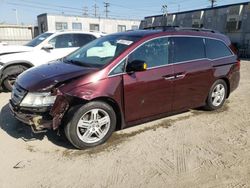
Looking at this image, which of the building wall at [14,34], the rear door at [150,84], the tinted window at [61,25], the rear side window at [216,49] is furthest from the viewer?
the tinted window at [61,25]

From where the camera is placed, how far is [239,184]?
3012mm

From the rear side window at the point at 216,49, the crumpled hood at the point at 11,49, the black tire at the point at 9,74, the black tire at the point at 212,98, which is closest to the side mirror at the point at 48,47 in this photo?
the crumpled hood at the point at 11,49

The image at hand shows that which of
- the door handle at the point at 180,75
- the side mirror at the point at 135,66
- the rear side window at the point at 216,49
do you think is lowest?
the door handle at the point at 180,75

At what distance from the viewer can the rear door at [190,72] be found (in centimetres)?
457

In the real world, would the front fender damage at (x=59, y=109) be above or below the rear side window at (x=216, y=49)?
below

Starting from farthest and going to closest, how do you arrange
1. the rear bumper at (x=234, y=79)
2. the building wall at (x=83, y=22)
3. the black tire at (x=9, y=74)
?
the building wall at (x=83, y=22)
the black tire at (x=9, y=74)
the rear bumper at (x=234, y=79)

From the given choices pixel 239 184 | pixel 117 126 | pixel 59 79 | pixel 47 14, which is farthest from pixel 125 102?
pixel 47 14

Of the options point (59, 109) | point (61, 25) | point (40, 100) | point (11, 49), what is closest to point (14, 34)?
point (61, 25)

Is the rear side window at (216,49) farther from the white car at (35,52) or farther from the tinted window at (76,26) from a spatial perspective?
the tinted window at (76,26)

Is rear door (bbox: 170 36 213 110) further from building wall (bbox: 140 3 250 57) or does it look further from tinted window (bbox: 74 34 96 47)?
building wall (bbox: 140 3 250 57)

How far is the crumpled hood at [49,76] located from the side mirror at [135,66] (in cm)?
53

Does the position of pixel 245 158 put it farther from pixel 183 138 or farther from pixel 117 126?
pixel 117 126

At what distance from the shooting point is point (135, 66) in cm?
392

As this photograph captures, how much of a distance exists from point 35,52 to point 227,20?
72.8 feet
